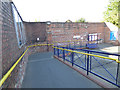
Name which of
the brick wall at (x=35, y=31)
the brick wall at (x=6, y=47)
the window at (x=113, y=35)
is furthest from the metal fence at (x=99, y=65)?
the window at (x=113, y=35)

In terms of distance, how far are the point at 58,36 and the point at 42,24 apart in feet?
8.64

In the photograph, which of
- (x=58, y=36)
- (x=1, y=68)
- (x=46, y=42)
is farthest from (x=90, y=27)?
(x=1, y=68)

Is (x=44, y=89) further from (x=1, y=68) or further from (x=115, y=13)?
(x=115, y=13)

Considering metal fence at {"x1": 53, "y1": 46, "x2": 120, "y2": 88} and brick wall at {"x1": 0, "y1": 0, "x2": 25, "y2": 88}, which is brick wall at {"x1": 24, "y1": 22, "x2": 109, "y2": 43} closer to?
metal fence at {"x1": 53, "y1": 46, "x2": 120, "y2": 88}

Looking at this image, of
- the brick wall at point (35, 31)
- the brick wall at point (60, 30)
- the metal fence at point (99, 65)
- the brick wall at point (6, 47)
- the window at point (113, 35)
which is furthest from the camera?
the window at point (113, 35)

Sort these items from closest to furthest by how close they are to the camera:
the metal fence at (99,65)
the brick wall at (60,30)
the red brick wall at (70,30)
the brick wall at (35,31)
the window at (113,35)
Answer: the metal fence at (99,65), the brick wall at (35,31), the brick wall at (60,30), the red brick wall at (70,30), the window at (113,35)

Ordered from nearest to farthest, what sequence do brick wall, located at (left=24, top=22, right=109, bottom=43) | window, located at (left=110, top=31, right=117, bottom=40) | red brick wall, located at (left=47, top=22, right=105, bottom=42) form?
brick wall, located at (left=24, top=22, right=109, bottom=43) < red brick wall, located at (left=47, top=22, right=105, bottom=42) < window, located at (left=110, top=31, right=117, bottom=40)

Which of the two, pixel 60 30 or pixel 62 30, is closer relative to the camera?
pixel 60 30

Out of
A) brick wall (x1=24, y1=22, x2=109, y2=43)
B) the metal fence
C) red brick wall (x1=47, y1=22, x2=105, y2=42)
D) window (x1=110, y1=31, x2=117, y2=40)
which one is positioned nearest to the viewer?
the metal fence

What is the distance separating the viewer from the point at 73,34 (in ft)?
38.2

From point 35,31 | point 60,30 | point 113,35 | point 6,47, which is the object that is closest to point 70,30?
point 60,30

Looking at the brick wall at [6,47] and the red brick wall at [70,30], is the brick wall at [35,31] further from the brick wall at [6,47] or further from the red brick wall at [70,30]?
the brick wall at [6,47]

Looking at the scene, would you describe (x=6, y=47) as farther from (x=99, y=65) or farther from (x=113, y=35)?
(x=113, y=35)

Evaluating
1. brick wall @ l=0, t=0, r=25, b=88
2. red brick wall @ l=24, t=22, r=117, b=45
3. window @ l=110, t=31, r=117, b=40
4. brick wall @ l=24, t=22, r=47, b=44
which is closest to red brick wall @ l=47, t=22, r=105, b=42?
red brick wall @ l=24, t=22, r=117, b=45
